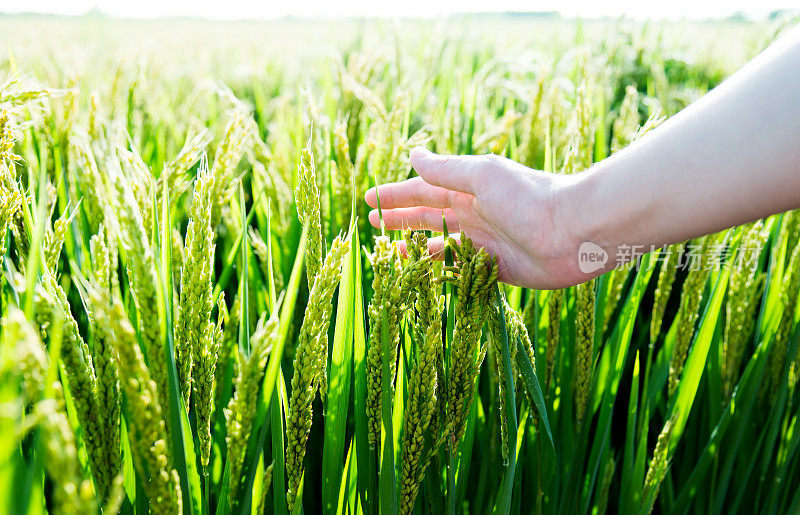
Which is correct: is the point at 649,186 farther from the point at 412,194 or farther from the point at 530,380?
the point at 412,194

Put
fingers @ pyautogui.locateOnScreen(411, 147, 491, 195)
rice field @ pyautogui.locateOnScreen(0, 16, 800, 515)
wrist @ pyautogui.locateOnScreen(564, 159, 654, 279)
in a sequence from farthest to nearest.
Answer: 1. fingers @ pyautogui.locateOnScreen(411, 147, 491, 195)
2. wrist @ pyautogui.locateOnScreen(564, 159, 654, 279)
3. rice field @ pyautogui.locateOnScreen(0, 16, 800, 515)

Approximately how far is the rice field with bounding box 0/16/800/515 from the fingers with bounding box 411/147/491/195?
0.41 feet

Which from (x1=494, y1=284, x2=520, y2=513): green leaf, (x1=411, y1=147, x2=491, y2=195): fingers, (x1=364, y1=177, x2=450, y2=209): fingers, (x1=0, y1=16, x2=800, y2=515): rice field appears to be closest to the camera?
(x1=0, y1=16, x2=800, y2=515): rice field

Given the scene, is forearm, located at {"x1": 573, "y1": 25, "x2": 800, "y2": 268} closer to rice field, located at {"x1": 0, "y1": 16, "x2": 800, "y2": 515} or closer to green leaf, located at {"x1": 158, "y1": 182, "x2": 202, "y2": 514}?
rice field, located at {"x1": 0, "y1": 16, "x2": 800, "y2": 515}

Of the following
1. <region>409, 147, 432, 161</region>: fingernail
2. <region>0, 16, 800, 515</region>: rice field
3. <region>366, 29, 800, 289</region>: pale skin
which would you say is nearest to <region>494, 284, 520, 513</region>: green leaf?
<region>0, 16, 800, 515</region>: rice field

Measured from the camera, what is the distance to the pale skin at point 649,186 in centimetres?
86

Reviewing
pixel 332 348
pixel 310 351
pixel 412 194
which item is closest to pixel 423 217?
pixel 412 194

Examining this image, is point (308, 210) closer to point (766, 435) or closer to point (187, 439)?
point (187, 439)

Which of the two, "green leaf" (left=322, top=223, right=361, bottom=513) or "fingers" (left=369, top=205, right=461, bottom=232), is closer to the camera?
"green leaf" (left=322, top=223, right=361, bottom=513)

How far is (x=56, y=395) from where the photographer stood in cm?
55

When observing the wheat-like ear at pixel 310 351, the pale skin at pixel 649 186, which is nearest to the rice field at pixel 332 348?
the wheat-like ear at pixel 310 351

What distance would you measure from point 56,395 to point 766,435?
4.73 ft

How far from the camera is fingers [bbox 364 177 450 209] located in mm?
1219

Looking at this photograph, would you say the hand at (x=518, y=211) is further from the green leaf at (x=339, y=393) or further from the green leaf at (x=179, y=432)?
the green leaf at (x=179, y=432)
